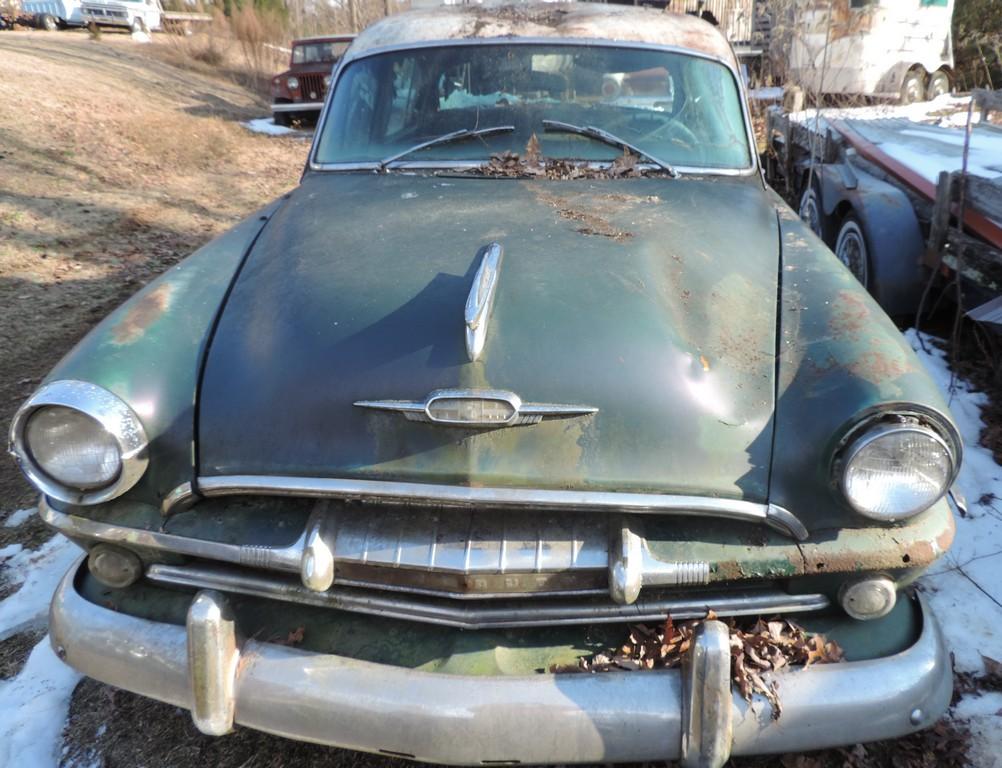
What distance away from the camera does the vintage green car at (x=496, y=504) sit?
176cm

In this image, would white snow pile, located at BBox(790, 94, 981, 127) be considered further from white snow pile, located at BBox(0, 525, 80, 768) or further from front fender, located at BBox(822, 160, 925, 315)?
white snow pile, located at BBox(0, 525, 80, 768)

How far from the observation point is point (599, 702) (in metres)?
1.73

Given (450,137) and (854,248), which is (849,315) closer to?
(450,137)

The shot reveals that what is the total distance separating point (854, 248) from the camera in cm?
493

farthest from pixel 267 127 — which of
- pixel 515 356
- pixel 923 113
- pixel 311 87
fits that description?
pixel 515 356

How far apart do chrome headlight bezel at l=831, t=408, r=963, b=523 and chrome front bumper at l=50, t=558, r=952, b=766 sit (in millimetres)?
373

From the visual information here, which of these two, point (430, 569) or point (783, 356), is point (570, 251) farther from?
point (430, 569)

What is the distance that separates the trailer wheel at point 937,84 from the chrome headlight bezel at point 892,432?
12779mm

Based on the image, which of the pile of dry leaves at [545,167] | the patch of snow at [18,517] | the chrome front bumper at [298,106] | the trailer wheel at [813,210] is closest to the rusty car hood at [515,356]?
the pile of dry leaves at [545,167]

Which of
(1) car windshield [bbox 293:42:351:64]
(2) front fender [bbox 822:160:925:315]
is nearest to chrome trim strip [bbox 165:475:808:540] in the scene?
(2) front fender [bbox 822:160:925:315]

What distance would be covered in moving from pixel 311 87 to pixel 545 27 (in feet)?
39.1

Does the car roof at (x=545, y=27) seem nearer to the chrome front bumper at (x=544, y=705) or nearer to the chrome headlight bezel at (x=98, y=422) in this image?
the chrome headlight bezel at (x=98, y=422)

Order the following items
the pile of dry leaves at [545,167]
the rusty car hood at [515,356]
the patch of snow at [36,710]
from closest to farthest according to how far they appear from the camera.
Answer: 1. the rusty car hood at [515,356]
2. the patch of snow at [36,710]
3. the pile of dry leaves at [545,167]

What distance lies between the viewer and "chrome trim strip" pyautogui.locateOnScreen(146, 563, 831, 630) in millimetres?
1866
